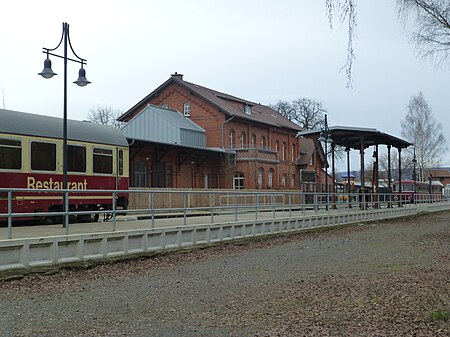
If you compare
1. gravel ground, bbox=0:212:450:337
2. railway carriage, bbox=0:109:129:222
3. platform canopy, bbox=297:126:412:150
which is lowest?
gravel ground, bbox=0:212:450:337

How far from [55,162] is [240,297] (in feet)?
37.7

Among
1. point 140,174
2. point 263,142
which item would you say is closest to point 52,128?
point 140,174

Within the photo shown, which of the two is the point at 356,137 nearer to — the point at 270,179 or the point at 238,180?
the point at 238,180

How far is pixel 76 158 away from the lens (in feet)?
66.4

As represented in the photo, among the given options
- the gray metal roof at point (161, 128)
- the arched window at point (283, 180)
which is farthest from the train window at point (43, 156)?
the arched window at point (283, 180)

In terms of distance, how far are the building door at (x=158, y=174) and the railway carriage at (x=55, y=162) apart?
20192 millimetres

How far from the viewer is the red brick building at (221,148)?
150 feet

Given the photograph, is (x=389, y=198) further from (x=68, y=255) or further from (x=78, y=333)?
(x=78, y=333)

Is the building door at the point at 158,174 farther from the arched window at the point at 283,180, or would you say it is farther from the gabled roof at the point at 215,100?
the arched window at the point at 283,180

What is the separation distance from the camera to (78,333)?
6.96 meters

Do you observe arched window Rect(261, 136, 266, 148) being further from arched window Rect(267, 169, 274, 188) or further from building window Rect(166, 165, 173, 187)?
building window Rect(166, 165, 173, 187)

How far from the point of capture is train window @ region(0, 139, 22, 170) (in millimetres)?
17422

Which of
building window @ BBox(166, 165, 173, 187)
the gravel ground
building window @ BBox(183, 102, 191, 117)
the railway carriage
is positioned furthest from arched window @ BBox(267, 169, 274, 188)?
the gravel ground

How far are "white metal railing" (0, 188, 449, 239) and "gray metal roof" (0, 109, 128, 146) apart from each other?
2.14 m
